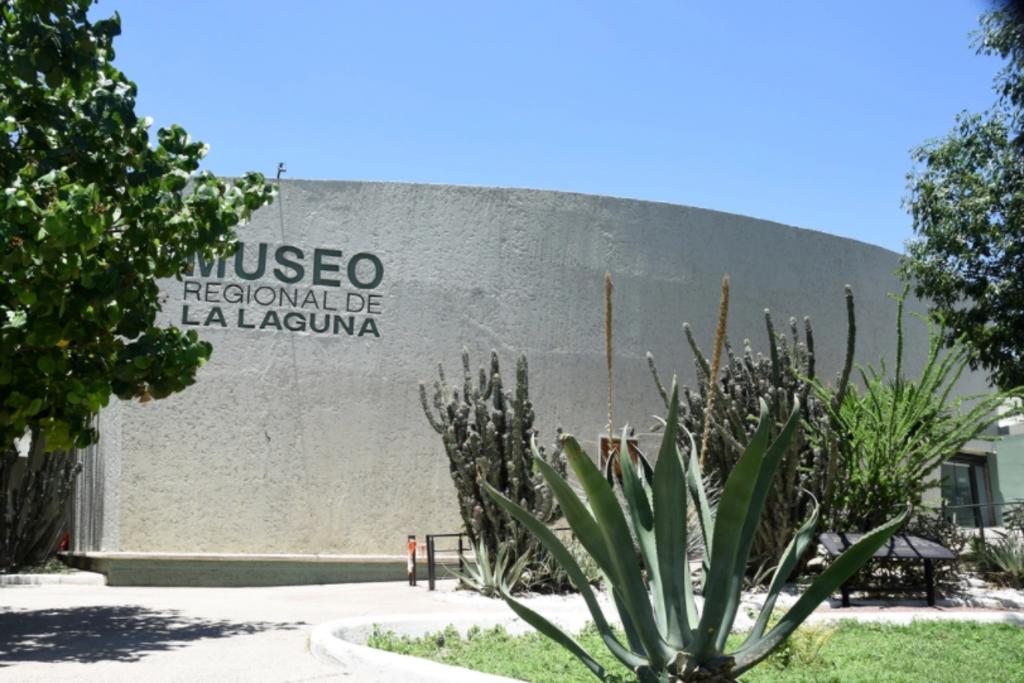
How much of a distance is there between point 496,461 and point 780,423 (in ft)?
11.6

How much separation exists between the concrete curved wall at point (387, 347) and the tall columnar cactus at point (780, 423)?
4522mm

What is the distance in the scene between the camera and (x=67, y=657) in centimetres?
831

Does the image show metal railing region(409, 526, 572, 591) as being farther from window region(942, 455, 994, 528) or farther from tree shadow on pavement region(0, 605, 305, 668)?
window region(942, 455, 994, 528)

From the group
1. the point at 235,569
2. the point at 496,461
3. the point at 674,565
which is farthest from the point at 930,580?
the point at 235,569

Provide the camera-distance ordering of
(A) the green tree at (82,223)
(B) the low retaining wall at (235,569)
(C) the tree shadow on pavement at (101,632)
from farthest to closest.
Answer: (B) the low retaining wall at (235,569)
(C) the tree shadow on pavement at (101,632)
(A) the green tree at (82,223)

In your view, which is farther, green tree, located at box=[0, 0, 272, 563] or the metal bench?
the metal bench

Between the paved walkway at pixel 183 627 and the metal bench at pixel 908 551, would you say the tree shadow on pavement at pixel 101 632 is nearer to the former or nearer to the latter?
the paved walkway at pixel 183 627

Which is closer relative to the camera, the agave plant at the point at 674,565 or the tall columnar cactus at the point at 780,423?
the agave plant at the point at 674,565

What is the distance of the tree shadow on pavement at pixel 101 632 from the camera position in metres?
8.52

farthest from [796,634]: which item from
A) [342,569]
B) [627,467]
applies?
[342,569]

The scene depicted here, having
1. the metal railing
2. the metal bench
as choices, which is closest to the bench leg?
the metal bench

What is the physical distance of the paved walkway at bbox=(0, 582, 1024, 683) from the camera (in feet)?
24.7

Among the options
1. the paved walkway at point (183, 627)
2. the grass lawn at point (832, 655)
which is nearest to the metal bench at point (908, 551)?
the paved walkway at point (183, 627)

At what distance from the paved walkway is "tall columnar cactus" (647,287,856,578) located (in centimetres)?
203
